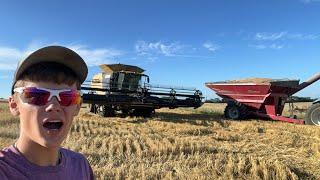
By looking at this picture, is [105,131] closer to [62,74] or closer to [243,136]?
[243,136]

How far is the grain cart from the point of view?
18.5 meters

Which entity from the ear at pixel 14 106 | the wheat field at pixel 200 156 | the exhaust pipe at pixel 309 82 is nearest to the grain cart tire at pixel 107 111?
the wheat field at pixel 200 156

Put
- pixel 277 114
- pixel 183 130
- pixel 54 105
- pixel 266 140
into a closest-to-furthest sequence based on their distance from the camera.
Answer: pixel 54 105 → pixel 266 140 → pixel 183 130 → pixel 277 114

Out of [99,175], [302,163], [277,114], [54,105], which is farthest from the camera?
[277,114]

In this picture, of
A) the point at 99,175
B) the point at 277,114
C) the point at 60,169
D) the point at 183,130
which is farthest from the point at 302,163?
the point at 277,114

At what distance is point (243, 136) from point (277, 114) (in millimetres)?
6895

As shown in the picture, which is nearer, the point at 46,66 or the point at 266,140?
the point at 46,66

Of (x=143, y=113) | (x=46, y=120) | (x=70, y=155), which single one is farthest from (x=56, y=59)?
(x=143, y=113)

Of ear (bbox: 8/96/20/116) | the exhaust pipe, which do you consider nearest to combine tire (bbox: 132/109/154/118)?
the exhaust pipe

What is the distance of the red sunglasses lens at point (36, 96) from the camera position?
1.86 meters

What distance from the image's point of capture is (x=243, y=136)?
12031 mm

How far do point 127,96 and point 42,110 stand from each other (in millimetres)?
17330

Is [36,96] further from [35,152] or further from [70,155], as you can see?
[70,155]

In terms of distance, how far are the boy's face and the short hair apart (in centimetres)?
2
